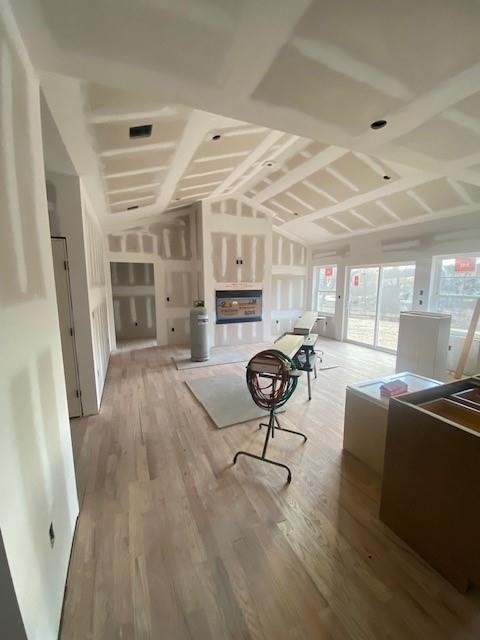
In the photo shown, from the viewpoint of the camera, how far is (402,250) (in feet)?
17.2

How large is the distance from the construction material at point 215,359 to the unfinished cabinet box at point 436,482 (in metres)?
3.65

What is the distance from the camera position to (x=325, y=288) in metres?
7.45

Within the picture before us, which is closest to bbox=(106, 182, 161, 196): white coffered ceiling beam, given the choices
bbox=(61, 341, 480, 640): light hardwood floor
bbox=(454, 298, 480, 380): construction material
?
bbox=(61, 341, 480, 640): light hardwood floor

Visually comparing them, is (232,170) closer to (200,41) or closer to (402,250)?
(200,41)

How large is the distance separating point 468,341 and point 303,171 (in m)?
3.81

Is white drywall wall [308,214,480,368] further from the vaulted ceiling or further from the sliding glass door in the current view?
the vaulted ceiling

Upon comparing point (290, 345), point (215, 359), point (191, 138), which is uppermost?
point (191, 138)

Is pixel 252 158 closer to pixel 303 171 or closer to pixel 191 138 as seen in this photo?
pixel 303 171

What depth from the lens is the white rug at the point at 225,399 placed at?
3004 mm

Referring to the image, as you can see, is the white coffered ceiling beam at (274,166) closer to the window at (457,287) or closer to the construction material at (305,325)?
the construction material at (305,325)

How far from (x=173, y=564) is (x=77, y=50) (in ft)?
8.42

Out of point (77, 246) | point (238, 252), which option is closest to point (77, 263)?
point (77, 246)

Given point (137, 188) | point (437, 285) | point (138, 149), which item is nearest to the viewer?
point (138, 149)

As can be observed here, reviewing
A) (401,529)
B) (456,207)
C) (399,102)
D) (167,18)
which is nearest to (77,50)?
(167,18)
